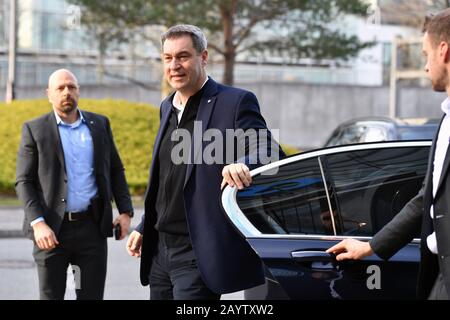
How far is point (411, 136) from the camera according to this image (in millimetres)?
11672

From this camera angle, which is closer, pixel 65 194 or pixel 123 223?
pixel 65 194

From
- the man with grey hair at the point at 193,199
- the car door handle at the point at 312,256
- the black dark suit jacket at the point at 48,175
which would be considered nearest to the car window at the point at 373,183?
the car door handle at the point at 312,256

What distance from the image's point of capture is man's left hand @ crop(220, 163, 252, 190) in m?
3.99

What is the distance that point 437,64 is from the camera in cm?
321

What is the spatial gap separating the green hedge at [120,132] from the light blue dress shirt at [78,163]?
458 inches

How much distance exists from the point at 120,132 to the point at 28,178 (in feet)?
41.9

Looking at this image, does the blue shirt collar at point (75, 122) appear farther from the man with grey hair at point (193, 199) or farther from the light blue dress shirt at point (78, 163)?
the man with grey hair at point (193, 199)

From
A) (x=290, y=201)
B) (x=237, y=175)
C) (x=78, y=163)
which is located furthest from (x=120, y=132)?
(x=237, y=175)

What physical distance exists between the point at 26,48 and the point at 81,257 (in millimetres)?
38688

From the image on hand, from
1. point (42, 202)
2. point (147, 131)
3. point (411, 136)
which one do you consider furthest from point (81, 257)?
point (147, 131)

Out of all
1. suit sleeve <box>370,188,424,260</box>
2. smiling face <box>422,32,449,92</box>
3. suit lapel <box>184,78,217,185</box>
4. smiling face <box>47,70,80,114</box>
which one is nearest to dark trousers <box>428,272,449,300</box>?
suit sleeve <box>370,188,424,260</box>

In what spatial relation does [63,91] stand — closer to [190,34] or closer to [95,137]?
[95,137]
